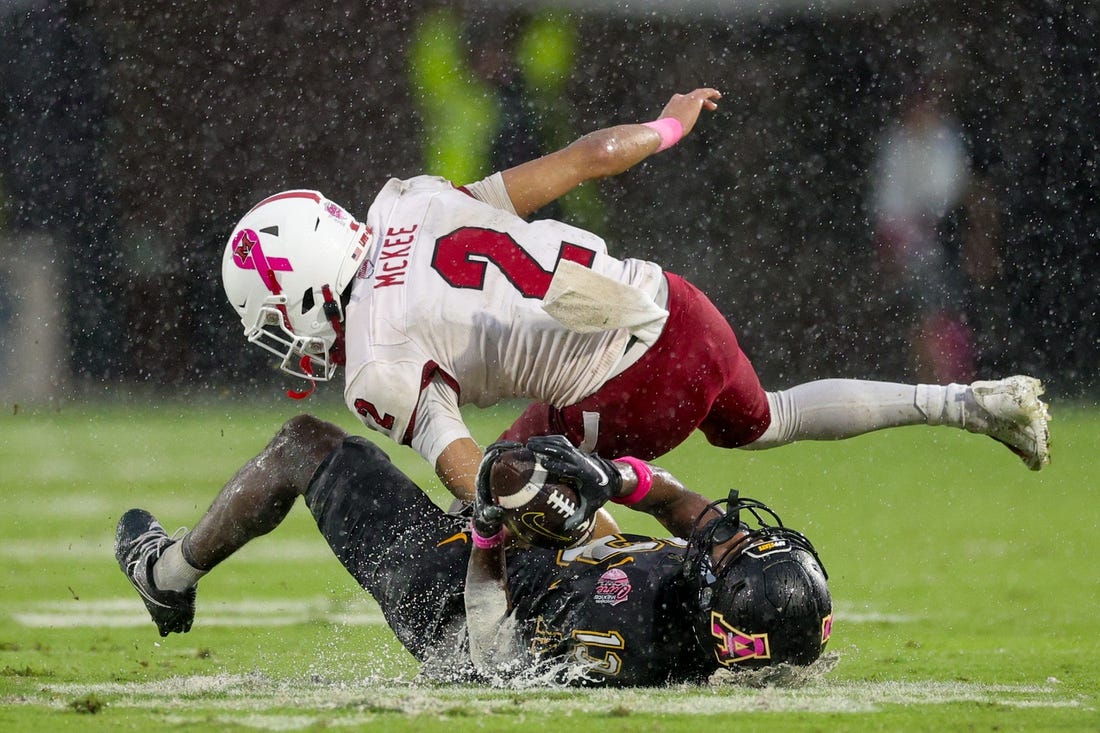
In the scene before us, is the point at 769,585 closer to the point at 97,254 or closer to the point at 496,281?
the point at 496,281

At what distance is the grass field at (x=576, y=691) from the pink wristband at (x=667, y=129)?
5.14ft

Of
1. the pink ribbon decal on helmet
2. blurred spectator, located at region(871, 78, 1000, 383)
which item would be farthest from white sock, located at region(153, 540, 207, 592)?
blurred spectator, located at region(871, 78, 1000, 383)

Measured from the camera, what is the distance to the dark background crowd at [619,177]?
11.2m

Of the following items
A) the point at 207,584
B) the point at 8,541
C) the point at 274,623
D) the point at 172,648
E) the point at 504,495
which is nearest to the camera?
the point at 504,495

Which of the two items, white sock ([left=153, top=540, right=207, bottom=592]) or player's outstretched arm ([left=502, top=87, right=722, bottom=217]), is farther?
player's outstretched arm ([left=502, top=87, right=722, bottom=217])

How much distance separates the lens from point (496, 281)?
3707 mm

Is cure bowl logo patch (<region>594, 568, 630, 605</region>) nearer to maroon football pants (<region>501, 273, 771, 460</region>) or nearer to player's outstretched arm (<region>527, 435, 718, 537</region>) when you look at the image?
player's outstretched arm (<region>527, 435, 718, 537</region>)

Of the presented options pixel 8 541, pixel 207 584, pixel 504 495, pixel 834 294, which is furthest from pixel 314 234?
pixel 834 294

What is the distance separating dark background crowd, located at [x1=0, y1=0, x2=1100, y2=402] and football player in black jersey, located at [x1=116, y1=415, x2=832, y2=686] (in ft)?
26.9

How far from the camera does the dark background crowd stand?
11.2 metres

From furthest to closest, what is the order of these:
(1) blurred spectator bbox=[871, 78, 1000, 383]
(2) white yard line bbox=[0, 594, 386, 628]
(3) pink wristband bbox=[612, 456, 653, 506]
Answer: (1) blurred spectator bbox=[871, 78, 1000, 383] < (2) white yard line bbox=[0, 594, 386, 628] < (3) pink wristband bbox=[612, 456, 653, 506]

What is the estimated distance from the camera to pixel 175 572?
12.5ft

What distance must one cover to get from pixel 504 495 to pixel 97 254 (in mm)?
9720

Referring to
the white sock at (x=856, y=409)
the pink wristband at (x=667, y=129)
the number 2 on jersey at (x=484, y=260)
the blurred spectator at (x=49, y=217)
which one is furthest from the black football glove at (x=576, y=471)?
the blurred spectator at (x=49, y=217)
